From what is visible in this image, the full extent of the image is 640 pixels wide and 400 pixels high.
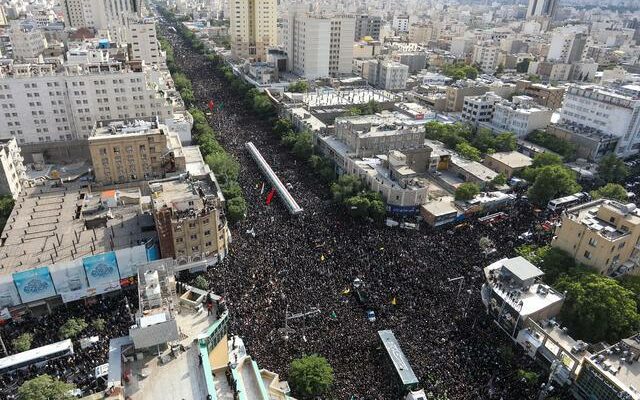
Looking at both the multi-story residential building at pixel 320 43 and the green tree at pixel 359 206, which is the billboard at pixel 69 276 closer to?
the green tree at pixel 359 206

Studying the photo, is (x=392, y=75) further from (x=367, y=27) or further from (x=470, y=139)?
(x=367, y=27)

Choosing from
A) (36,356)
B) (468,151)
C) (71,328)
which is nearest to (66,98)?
(71,328)

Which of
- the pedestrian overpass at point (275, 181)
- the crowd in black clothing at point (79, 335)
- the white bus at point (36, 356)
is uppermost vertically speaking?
the pedestrian overpass at point (275, 181)

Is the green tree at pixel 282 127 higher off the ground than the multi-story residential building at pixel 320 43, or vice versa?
the multi-story residential building at pixel 320 43

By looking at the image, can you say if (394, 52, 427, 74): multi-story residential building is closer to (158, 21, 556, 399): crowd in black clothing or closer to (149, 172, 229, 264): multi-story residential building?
(158, 21, 556, 399): crowd in black clothing

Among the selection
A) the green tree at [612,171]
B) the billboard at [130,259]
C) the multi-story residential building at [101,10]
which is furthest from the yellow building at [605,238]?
the multi-story residential building at [101,10]
